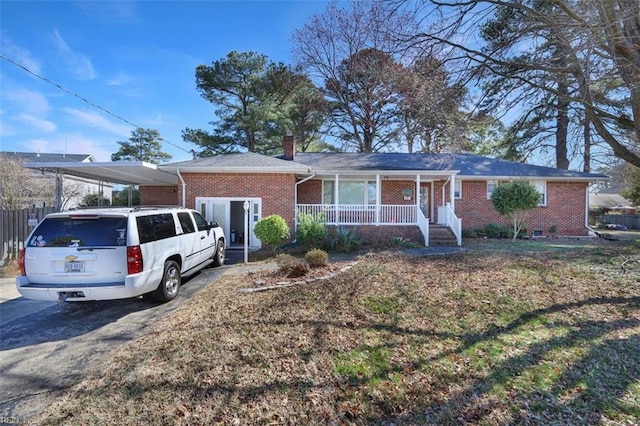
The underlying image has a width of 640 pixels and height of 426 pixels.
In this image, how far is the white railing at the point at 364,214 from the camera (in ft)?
40.8

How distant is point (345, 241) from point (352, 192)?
4417 millimetres

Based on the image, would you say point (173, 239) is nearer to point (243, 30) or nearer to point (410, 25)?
point (410, 25)

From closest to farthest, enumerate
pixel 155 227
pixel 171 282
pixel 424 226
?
pixel 155 227
pixel 171 282
pixel 424 226

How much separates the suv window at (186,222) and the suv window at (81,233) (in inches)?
72.4

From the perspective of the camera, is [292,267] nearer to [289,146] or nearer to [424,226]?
[424,226]

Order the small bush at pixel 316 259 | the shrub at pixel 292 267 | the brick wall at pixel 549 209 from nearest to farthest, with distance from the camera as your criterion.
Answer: the shrub at pixel 292 267, the small bush at pixel 316 259, the brick wall at pixel 549 209

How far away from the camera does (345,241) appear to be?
10734 mm

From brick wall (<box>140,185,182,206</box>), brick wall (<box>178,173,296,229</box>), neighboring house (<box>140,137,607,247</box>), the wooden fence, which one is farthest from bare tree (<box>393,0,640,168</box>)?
brick wall (<box>140,185,182,206</box>)

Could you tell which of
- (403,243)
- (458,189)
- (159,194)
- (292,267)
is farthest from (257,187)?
(458,189)

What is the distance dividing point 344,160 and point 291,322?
12383 millimetres

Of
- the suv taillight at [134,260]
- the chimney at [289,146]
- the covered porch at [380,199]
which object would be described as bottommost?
the suv taillight at [134,260]

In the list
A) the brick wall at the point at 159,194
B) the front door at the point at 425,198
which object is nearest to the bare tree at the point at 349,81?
the front door at the point at 425,198

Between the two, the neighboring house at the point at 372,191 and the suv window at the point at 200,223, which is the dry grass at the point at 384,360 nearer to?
the suv window at the point at 200,223

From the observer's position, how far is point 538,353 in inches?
141
